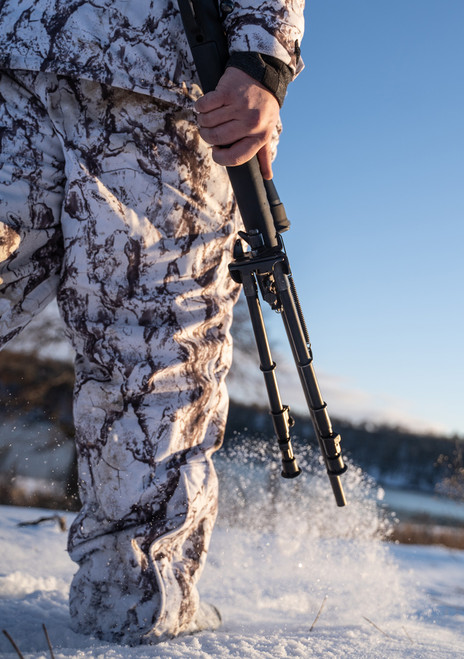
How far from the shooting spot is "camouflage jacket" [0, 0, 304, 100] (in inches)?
38.4

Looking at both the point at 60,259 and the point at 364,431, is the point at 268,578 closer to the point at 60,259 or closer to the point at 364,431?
the point at 60,259

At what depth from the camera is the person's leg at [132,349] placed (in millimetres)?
1016

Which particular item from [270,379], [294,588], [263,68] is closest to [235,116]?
[263,68]

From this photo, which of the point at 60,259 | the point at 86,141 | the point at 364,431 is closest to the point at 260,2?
the point at 86,141

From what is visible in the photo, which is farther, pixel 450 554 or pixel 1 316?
pixel 450 554

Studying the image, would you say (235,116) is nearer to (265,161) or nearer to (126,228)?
(265,161)

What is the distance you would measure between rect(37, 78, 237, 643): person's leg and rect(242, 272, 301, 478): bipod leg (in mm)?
132

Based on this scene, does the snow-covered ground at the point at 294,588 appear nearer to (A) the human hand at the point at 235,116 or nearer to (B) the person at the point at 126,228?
(B) the person at the point at 126,228

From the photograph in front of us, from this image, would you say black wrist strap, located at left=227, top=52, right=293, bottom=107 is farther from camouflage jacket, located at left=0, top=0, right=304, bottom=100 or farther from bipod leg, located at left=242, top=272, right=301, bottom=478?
bipod leg, located at left=242, top=272, right=301, bottom=478

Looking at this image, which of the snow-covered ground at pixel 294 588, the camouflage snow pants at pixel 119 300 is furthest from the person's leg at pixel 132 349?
the snow-covered ground at pixel 294 588

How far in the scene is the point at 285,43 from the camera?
1.02 m

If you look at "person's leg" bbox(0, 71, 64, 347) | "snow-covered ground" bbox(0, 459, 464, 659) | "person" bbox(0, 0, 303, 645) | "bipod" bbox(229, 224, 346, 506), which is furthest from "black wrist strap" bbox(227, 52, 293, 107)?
"snow-covered ground" bbox(0, 459, 464, 659)

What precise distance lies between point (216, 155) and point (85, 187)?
26 centimetres

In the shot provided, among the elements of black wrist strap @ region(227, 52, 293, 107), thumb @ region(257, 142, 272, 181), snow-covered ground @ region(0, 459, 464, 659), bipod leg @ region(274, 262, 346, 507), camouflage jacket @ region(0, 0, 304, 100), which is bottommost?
snow-covered ground @ region(0, 459, 464, 659)
